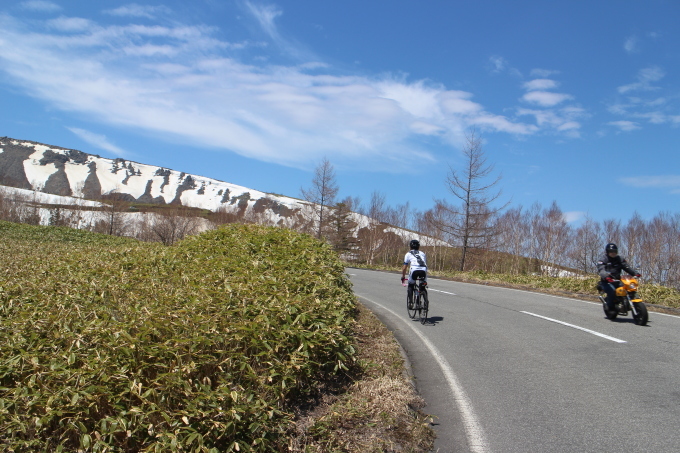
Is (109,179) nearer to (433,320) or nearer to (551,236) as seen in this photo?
(551,236)

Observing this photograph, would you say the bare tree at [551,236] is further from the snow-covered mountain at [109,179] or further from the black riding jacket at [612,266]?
the snow-covered mountain at [109,179]

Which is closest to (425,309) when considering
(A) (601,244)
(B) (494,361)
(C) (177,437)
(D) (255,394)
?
(B) (494,361)

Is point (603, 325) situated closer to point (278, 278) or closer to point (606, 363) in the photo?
point (606, 363)

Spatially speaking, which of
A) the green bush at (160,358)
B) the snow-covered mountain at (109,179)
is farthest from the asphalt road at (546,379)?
the snow-covered mountain at (109,179)

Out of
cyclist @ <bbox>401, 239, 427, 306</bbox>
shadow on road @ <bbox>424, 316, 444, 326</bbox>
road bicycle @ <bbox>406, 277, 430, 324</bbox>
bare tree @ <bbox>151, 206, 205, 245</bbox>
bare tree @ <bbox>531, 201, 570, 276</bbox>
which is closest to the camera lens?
shadow on road @ <bbox>424, 316, 444, 326</bbox>

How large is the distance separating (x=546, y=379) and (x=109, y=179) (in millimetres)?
180258

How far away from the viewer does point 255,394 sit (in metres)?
3.60

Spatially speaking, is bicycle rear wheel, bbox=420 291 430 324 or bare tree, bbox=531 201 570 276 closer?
bicycle rear wheel, bbox=420 291 430 324

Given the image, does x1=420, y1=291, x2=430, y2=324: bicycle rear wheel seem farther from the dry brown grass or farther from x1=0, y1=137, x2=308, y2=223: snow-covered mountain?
x1=0, y1=137, x2=308, y2=223: snow-covered mountain

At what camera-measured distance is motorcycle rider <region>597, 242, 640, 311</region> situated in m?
9.68

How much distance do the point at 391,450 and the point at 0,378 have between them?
2.99 metres

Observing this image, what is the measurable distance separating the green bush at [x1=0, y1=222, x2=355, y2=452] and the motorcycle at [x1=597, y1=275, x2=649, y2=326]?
22.6ft

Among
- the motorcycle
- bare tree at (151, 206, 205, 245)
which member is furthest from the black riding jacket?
bare tree at (151, 206, 205, 245)

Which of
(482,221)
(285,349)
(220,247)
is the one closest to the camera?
(285,349)
